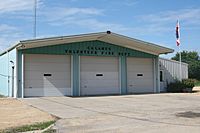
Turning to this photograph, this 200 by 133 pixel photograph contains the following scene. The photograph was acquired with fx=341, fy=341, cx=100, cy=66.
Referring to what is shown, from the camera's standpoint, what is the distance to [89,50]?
85.4ft

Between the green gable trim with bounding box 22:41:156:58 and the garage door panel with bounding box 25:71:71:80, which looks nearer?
the garage door panel with bounding box 25:71:71:80

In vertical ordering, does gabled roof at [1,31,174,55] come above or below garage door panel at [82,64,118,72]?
above

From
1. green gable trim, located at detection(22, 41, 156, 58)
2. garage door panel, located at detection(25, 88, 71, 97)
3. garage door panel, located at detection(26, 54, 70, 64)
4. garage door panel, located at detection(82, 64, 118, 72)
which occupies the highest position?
green gable trim, located at detection(22, 41, 156, 58)

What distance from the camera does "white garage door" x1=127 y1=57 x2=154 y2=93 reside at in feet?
91.9

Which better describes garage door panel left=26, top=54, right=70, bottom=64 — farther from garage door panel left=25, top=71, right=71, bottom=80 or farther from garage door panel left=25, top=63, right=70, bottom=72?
garage door panel left=25, top=71, right=71, bottom=80

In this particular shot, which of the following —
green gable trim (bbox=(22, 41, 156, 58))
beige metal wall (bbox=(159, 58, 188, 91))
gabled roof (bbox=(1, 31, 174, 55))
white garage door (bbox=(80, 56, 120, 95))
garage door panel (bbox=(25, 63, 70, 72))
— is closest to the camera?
gabled roof (bbox=(1, 31, 174, 55))

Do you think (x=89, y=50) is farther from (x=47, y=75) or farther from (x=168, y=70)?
(x=168, y=70)

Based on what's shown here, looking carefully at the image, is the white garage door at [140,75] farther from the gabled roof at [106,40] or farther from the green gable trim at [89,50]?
the gabled roof at [106,40]

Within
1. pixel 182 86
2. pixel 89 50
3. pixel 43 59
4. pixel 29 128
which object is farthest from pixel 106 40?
pixel 29 128

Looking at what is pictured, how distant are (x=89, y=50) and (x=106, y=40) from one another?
65.7 inches

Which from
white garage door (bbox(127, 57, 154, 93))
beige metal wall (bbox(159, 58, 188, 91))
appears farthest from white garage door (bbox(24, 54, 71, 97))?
beige metal wall (bbox(159, 58, 188, 91))

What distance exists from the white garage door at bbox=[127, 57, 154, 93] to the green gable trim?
1.97ft

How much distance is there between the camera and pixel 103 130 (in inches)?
387

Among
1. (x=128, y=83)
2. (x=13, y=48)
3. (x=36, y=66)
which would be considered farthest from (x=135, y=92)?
(x=13, y=48)
